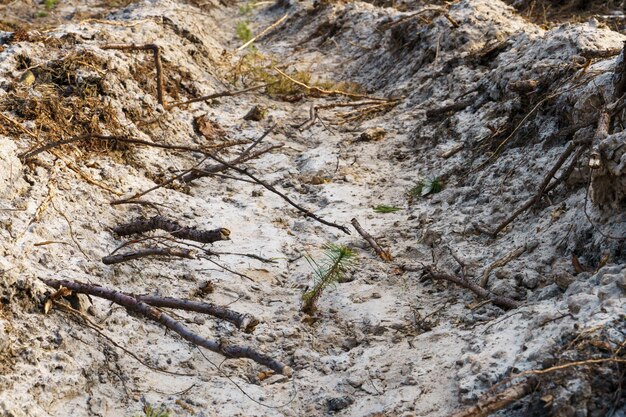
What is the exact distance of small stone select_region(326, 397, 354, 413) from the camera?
2670 mm

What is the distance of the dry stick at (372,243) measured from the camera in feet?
12.5

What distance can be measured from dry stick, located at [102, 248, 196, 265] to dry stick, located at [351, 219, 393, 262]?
104 cm

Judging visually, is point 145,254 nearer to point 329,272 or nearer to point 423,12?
point 329,272

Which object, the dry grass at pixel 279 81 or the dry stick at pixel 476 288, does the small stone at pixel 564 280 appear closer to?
the dry stick at pixel 476 288

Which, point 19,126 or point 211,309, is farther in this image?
point 19,126

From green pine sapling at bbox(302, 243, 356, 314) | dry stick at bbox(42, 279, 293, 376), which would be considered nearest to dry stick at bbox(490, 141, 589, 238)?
green pine sapling at bbox(302, 243, 356, 314)

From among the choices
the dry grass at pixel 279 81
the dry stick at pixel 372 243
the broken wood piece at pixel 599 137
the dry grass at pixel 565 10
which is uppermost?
the broken wood piece at pixel 599 137

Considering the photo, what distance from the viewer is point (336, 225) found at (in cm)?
293

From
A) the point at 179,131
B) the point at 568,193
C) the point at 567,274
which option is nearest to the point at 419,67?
the point at 179,131

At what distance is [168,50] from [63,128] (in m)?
2.34

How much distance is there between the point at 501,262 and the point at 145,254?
5.57 ft

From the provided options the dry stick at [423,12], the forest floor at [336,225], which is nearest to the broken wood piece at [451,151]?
the forest floor at [336,225]

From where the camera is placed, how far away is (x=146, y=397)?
265cm

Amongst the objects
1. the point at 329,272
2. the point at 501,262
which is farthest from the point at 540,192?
the point at 329,272
